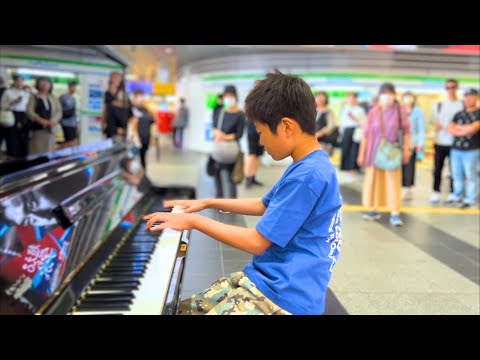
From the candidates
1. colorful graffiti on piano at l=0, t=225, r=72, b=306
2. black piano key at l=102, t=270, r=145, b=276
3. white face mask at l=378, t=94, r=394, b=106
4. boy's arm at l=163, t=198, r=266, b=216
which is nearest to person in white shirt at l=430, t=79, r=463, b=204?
white face mask at l=378, t=94, r=394, b=106

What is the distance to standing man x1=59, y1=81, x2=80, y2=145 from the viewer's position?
3717 millimetres

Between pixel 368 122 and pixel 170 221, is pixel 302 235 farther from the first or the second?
pixel 368 122

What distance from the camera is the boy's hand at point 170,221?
3.67ft

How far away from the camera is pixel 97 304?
2699 mm

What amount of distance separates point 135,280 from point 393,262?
7.44 feet

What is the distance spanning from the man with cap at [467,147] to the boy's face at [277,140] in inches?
255

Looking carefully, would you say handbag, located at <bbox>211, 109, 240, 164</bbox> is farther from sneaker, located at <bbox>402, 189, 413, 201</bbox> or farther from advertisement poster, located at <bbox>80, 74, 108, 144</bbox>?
sneaker, located at <bbox>402, 189, 413, 201</bbox>

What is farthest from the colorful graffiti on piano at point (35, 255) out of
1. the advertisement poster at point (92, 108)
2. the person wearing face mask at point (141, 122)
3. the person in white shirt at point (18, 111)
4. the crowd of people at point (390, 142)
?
the person wearing face mask at point (141, 122)

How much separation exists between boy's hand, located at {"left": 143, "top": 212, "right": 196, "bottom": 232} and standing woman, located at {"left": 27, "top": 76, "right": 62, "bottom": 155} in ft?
8.43

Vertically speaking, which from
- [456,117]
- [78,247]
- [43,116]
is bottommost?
[78,247]

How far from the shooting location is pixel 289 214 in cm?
119

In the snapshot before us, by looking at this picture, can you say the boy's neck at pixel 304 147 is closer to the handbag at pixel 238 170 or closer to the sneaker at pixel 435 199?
the handbag at pixel 238 170

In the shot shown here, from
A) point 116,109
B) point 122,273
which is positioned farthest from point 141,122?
point 122,273
